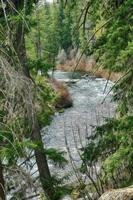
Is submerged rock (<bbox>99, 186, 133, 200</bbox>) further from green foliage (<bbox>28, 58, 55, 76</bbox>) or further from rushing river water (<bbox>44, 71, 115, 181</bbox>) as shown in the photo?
rushing river water (<bbox>44, 71, 115, 181</bbox>)

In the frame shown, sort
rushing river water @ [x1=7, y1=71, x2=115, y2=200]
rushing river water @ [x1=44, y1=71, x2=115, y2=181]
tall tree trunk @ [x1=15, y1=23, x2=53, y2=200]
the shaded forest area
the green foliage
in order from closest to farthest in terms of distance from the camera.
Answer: the shaded forest area, tall tree trunk @ [x1=15, y1=23, x2=53, y2=200], the green foliage, rushing river water @ [x1=7, y1=71, x2=115, y2=200], rushing river water @ [x1=44, y1=71, x2=115, y2=181]

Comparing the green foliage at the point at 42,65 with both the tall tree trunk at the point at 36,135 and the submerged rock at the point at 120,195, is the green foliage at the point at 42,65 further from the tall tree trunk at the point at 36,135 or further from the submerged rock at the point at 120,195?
the submerged rock at the point at 120,195

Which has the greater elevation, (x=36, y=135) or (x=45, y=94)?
→ (x=45, y=94)

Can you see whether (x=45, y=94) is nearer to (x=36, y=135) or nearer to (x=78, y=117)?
(x=36, y=135)

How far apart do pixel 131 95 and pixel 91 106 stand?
19.5m

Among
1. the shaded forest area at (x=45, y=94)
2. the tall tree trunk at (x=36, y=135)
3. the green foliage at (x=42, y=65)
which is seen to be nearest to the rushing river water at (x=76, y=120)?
the tall tree trunk at (x=36, y=135)

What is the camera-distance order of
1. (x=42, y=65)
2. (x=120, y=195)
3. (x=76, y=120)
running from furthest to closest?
1. (x=76, y=120)
2. (x=42, y=65)
3. (x=120, y=195)

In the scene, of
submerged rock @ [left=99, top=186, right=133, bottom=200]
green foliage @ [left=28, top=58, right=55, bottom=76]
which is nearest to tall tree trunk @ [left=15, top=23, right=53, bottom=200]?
green foliage @ [left=28, top=58, right=55, bottom=76]

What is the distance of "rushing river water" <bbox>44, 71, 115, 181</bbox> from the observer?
17.6m

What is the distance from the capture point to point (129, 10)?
22.2 ft

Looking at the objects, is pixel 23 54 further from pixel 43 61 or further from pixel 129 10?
pixel 129 10

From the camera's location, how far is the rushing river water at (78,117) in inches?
694

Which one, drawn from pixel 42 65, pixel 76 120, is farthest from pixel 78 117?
pixel 42 65

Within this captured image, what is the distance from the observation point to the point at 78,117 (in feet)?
72.0
